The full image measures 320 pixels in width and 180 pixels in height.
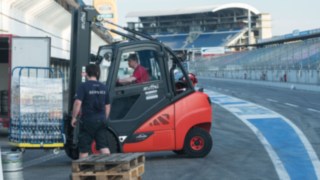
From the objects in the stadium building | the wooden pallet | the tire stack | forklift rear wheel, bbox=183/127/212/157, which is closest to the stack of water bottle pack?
the wooden pallet

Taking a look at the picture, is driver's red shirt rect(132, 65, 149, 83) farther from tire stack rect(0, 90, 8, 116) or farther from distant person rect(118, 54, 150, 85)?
tire stack rect(0, 90, 8, 116)

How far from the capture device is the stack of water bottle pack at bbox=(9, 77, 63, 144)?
35.2 feet

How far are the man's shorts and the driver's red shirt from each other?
8.12 feet

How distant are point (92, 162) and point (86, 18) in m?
4.14

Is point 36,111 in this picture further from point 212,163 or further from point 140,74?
point 212,163

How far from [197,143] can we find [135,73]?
1.86m

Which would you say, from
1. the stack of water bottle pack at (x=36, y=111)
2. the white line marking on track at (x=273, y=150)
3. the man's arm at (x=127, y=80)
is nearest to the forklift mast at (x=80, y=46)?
the man's arm at (x=127, y=80)

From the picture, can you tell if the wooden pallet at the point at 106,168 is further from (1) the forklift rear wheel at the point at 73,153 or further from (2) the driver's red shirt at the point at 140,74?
(1) the forklift rear wheel at the point at 73,153

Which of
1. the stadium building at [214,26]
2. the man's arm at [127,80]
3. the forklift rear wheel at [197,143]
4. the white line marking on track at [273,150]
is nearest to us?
the white line marking on track at [273,150]

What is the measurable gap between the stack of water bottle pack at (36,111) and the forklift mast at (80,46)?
32.7 inches

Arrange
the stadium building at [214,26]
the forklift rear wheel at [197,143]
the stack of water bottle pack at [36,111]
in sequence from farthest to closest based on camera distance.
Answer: the stadium building at [214,26], the forklift rear wheel at [197,143], the stack of water bottle pack at [36,111]

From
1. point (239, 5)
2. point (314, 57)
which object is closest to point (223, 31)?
point (239, 5)

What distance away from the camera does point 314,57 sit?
48.5m

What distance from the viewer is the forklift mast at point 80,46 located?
11.7 meters
